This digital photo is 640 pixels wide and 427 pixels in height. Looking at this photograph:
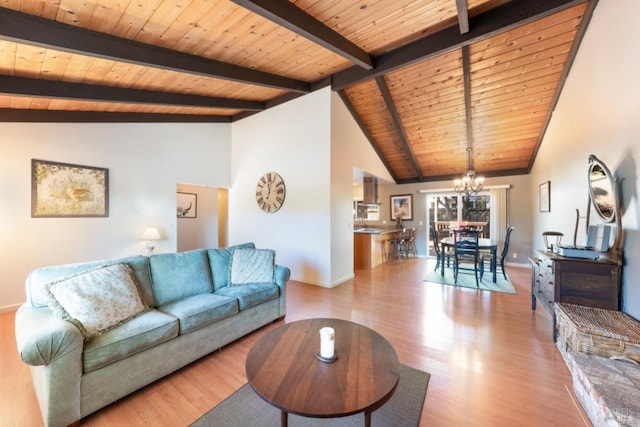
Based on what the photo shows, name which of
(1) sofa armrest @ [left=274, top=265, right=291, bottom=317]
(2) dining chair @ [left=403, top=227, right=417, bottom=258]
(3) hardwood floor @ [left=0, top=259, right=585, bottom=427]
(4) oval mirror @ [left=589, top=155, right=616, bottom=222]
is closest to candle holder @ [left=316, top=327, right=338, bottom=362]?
(3) hardwood floor @ [left=0, top=259, right=585, bottom=427]

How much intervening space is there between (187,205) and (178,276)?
4636 mm

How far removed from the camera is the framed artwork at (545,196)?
4602 millimetres

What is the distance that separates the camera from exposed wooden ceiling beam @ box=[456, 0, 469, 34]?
8.00 ft

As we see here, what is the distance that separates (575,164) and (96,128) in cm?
701

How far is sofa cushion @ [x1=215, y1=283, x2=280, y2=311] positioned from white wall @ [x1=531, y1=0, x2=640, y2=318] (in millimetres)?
3236

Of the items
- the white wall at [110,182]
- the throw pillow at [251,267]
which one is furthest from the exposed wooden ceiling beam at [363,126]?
the throw pillow at [251,267]

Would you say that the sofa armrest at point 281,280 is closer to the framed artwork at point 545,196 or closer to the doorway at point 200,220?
the doorway at point 200,220

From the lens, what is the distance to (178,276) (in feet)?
8.21

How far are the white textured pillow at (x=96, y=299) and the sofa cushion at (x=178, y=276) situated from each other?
26 centimetres

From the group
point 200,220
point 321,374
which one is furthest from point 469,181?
point 200,220

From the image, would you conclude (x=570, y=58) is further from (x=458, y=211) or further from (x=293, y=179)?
(x=293, y=179)

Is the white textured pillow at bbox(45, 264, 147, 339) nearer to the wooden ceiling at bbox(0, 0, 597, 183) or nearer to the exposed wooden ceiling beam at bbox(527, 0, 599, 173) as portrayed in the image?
the wooden ceiling at bbox(0, 0, 597, 183)

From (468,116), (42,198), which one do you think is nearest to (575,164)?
→ (468,116)

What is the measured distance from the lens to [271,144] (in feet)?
16.7
